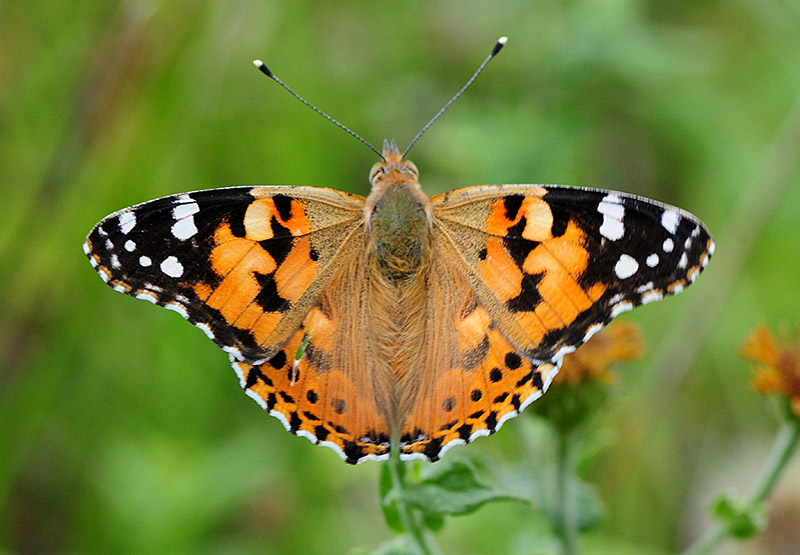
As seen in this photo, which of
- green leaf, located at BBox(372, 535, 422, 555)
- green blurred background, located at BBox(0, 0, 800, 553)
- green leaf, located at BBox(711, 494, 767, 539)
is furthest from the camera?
green blurred background, located at BBox(0, 0, 800, 553)

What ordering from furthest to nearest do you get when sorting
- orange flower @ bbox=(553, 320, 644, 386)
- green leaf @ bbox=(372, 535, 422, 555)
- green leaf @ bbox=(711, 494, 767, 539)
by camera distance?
orange flower @ bbox=(553, 320, 644, 386), green leaf @ bbox=(711, 494, 767, 539), green leaf @ bbox=(372, 535, 422, 555)

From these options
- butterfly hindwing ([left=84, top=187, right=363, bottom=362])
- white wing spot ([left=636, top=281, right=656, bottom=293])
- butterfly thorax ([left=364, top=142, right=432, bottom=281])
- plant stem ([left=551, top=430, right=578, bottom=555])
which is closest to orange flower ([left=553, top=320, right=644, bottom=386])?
plant stem ([left=551, top=430, right=578, bottom=555])

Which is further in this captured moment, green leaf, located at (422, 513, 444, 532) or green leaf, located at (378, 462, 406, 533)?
green leaf, located at (422, 513, 444, 532)

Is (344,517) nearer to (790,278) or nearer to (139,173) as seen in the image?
(139,173)

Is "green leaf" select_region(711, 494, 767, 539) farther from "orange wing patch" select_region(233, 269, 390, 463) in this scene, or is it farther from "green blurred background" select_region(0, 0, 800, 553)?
"orange wing patch" select_region(233, 269, 390, 463)

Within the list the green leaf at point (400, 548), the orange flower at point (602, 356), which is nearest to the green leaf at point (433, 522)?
the green leaf at point (400, 548)

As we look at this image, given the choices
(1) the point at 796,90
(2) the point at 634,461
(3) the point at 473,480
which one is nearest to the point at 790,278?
(1) the point at 796,90
